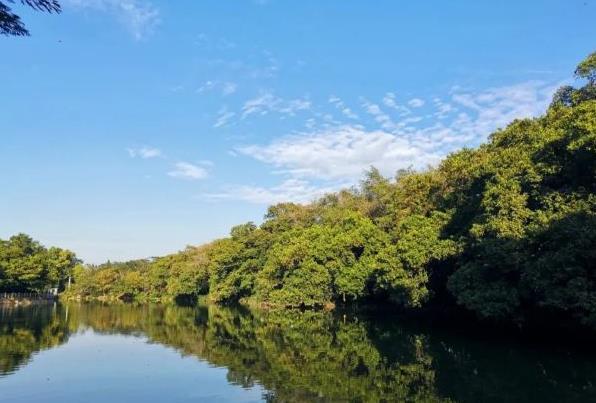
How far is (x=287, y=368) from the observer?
65.2 feet

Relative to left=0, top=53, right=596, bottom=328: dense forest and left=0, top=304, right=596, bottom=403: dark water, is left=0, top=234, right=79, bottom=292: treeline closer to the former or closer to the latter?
left=0, top=53, right=596, bottom=328: dense forest

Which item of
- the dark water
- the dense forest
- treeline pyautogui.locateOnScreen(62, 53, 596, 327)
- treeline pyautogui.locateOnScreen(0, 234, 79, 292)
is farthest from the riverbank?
the dark water

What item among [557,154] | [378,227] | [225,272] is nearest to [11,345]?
[557,154]

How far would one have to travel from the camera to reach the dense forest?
857 inches

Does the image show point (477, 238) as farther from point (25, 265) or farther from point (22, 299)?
point (22, 299)

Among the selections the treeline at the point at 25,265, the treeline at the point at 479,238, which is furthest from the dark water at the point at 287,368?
the treeline at the point at 25,265

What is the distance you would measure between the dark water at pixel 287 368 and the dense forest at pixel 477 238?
3.33 meters

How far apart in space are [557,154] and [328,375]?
50.6ft

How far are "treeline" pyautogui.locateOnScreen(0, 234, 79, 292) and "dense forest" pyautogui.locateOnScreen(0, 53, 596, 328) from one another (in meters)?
28.7

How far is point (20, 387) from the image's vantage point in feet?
53.2

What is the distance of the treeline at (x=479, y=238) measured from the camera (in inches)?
855

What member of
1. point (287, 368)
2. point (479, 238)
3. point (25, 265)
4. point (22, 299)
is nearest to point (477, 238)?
point (479, 238)

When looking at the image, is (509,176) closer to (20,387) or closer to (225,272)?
(20,387)

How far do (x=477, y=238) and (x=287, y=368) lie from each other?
13278 millimetres
